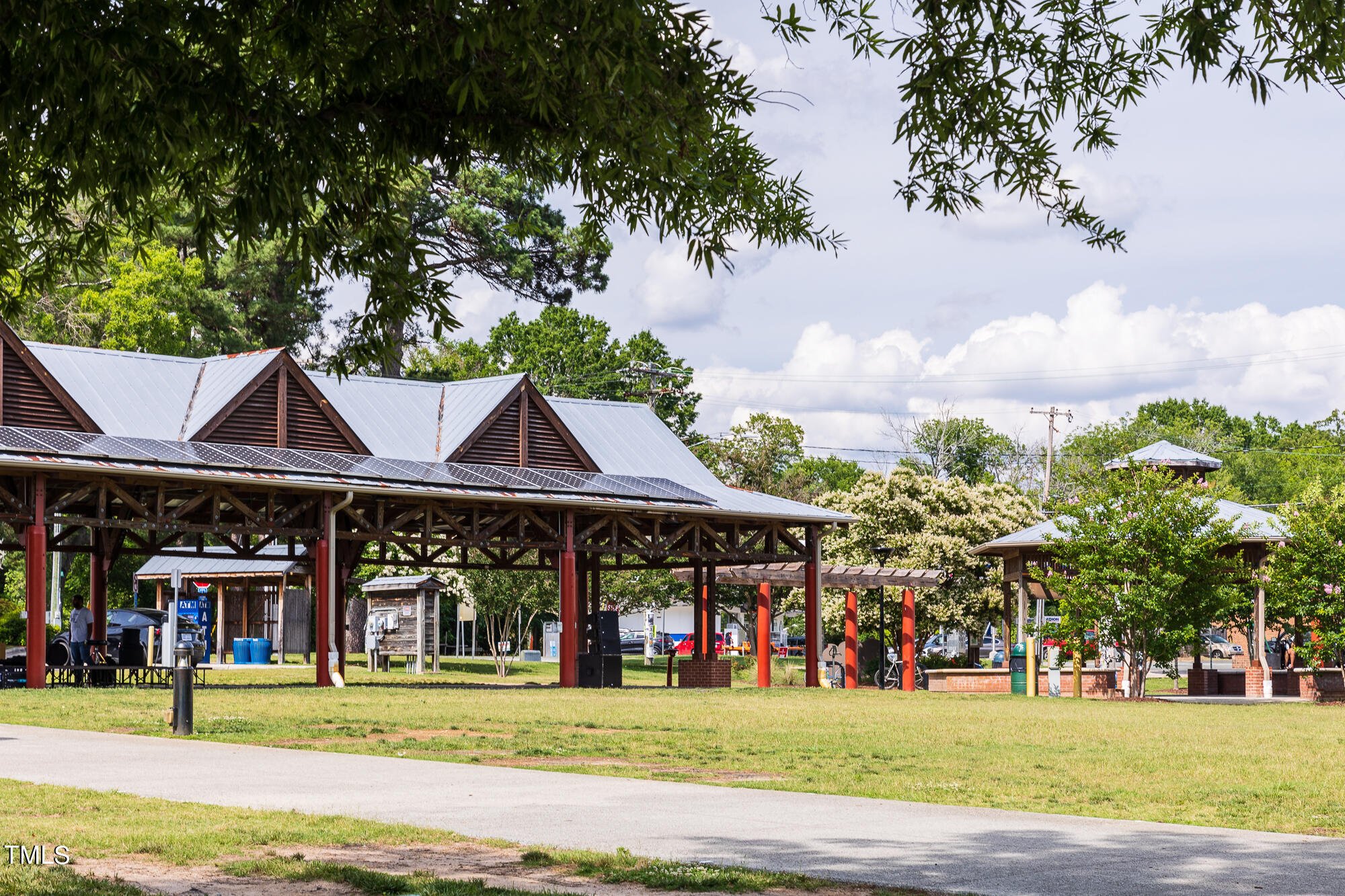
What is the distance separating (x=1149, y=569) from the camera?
3130 centimetres

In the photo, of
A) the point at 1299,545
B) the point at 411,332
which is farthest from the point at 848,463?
the point at 1299,545

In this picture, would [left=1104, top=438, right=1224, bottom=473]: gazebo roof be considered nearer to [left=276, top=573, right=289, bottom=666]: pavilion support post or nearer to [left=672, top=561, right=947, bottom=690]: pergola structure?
[left=672, top=561, right=947, bottom=690]: pergola structure

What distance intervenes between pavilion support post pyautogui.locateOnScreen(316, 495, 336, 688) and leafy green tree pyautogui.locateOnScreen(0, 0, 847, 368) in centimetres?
2051

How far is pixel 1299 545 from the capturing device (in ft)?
108

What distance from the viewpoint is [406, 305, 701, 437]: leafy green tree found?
72.1m

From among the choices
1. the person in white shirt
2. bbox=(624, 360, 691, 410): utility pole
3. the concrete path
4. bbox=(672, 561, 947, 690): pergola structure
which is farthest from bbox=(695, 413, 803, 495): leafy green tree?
the concrete path

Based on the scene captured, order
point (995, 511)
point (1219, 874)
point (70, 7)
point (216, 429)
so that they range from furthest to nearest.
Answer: point (995, 511), point (216, 429), point (1219, 874), point (70, 7)

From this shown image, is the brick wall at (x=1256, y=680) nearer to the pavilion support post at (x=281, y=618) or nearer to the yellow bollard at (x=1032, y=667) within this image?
the yellow bollard at (x=1032, y=667)

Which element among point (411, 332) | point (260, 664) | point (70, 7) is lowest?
point (260, 664)

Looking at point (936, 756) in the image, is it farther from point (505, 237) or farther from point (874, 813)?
point (505, 237)

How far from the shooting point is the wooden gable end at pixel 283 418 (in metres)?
31.1

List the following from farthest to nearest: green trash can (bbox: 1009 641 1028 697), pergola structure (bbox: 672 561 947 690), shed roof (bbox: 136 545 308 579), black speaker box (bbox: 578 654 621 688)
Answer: shed roof (bbox: 136 545 308 579), pergola structure (bbox: 672 561 947 690), green trash can (bbox: 1009 641 1028 697), black speaker box (bbox: 578 654 621 688)

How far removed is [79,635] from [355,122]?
83.9 feet

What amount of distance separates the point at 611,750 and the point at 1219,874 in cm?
836
